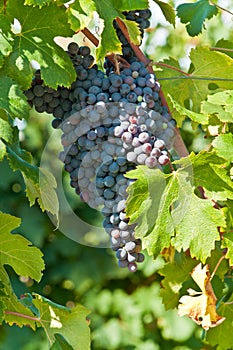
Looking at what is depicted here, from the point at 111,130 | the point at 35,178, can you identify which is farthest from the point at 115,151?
the point at 35,178

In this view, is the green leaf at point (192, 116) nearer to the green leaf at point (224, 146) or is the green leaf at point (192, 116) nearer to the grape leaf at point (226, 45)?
the green leaf at point (224, 146)

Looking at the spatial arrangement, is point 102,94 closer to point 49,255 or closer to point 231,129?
point 231,129

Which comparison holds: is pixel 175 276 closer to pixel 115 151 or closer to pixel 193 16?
pixel 115 151

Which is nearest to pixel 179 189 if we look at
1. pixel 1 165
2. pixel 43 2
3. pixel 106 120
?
pixel 106 120

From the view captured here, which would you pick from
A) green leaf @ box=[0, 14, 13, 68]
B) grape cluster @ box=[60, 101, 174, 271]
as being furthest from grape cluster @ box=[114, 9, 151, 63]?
green leaf @ box=[0, 14, 13, 68]

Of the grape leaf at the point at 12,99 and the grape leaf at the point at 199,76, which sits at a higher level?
the grape leaf at the point at 12,99

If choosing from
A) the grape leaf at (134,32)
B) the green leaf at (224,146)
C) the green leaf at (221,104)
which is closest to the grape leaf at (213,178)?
the green leaf at (224,146)
